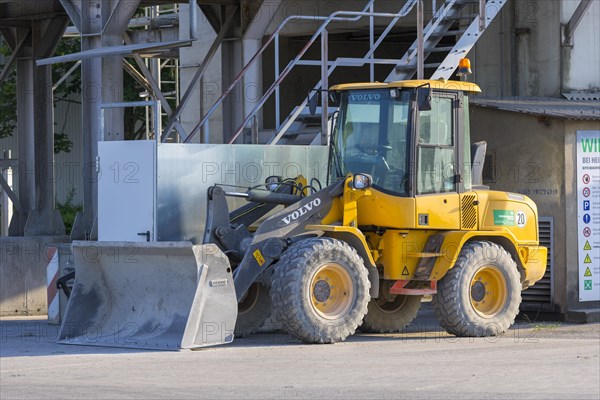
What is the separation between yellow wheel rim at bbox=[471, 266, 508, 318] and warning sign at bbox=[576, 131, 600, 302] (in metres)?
1.99

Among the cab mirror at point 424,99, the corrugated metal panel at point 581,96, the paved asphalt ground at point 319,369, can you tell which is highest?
the corrugated metal panel at point 581,96

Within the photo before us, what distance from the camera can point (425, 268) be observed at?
14602 millimetres

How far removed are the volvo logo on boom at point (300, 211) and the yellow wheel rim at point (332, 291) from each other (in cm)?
71

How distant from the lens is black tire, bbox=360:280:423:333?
15273 mm

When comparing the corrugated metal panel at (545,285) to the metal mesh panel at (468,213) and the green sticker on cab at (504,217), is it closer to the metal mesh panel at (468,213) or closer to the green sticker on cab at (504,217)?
the green sticker on cab at (504,217)

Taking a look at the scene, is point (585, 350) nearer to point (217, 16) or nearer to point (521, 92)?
point (521, 92)

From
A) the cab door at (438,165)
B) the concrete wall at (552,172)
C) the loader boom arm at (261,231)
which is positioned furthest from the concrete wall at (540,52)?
the loader boom arm at (261,231)

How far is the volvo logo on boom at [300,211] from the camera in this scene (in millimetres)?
14078

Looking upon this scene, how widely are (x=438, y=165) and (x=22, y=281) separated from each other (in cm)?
672

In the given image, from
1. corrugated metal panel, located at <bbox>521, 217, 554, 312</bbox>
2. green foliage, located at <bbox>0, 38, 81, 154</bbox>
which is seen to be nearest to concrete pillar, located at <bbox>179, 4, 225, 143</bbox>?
corrugated metal panel, located at <bbox>521, 217, 554, 312</bbox>

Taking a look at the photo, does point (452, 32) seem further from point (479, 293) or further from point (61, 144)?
point (61, 144)

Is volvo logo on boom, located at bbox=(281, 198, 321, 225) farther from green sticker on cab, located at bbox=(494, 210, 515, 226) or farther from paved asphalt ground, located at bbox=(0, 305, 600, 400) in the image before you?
green sticker on cab, located at bbox=(494, 210, 515, 226)

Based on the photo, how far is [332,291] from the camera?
546 inches

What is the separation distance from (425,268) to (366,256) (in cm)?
81
